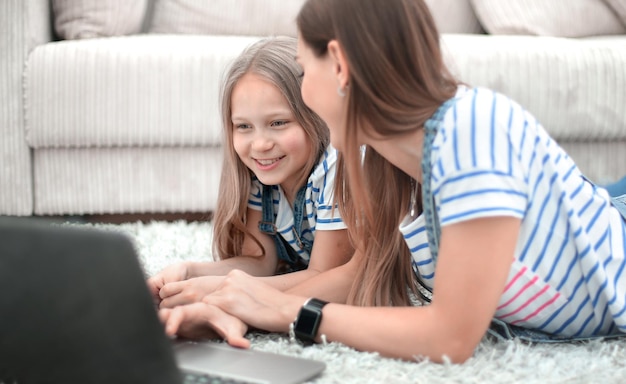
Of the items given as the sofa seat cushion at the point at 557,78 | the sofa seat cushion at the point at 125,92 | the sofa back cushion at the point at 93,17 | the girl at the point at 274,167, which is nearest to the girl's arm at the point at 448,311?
the girl at the point at 274,167

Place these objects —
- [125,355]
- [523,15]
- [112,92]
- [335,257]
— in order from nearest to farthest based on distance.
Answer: [125,355], [335,257], [112,92], [523,15]

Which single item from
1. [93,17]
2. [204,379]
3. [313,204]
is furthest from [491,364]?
[93,17]

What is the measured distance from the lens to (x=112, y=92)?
6.10 feet

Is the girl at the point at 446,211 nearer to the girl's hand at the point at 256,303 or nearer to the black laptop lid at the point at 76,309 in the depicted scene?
the girl's hand at the point at 256,303

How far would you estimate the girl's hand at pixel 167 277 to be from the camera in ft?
4.06

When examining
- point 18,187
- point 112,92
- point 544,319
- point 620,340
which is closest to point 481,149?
point 544,319

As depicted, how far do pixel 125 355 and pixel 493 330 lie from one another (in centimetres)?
59

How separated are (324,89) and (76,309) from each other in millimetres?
459

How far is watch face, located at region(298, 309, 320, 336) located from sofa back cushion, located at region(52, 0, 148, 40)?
1245 mm

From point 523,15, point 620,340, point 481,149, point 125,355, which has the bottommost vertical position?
point 620,340

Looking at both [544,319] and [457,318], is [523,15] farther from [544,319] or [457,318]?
[457,318]

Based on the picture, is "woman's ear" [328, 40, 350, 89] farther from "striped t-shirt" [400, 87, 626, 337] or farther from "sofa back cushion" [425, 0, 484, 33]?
"sofa back cushion" [425, 0, 484, 33]

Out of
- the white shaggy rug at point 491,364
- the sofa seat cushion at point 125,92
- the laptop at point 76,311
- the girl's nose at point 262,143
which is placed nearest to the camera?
the laptop at point 76,311

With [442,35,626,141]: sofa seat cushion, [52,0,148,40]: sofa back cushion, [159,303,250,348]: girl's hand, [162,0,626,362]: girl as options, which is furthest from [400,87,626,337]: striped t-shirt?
[52,0,148,40]: sofa back cushion
